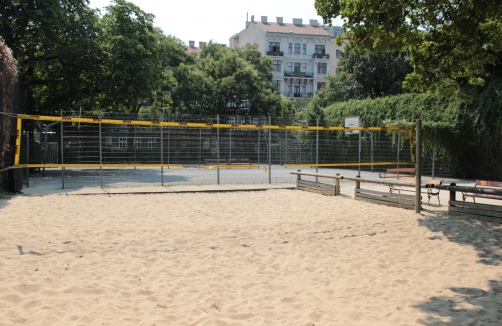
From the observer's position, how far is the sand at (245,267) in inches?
147

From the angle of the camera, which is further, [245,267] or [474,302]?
[245,267]

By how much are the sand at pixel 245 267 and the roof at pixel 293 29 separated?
192 ft

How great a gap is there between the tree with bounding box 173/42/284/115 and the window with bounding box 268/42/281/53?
23432 millimetres

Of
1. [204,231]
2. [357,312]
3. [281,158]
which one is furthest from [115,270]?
[281,158]

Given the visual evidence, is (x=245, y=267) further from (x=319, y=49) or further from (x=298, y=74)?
(x=319, y=49)

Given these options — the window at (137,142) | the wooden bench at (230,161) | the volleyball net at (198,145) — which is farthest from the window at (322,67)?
the window at (137,142)

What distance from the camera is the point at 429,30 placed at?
10352 mm

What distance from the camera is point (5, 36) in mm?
16031

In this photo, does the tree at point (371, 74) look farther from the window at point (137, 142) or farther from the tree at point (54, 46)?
the window at point (137, 142)

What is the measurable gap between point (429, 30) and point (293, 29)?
57.1 metres

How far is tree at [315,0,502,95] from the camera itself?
27.7 ft

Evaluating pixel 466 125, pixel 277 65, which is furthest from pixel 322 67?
pixel 466 125

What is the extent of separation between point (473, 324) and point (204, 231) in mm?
4295

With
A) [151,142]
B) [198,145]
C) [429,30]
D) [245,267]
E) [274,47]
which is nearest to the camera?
[245,267]
